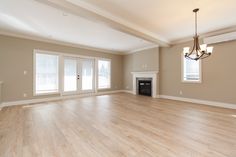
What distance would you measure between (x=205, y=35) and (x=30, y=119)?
623 centimetres

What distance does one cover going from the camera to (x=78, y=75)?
→ 264 inches

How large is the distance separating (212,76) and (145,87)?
3.11 metres

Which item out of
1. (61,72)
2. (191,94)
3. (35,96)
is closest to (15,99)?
(35,96)

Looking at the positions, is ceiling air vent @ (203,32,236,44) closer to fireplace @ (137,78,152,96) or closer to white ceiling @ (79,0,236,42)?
white ceiling @ (79,0,236,42)

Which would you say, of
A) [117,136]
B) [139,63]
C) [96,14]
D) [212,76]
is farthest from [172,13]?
[139,63]

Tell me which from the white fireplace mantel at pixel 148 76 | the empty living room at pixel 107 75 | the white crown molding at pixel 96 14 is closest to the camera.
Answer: the empty living room at pixel 107 75

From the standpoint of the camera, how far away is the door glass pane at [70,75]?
6.29 metres

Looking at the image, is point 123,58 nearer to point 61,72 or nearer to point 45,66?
point 61,72

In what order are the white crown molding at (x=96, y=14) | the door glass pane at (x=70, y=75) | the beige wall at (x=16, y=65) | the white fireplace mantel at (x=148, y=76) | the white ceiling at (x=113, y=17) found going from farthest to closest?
1. the white fireplace mantel at (x=148, y=76)
2. the door glass pane at (x=70, y=75)
3. the beige wall at (x=16, y=65)
4. the white ceiling at (x=113, y=17)
5. the white crown molding at (x=96, y=14)

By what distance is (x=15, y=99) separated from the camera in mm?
4855

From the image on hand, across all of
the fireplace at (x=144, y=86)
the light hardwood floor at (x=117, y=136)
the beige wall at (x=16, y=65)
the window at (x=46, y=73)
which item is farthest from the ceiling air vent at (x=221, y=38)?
the beige wall at (x=16, y=65)

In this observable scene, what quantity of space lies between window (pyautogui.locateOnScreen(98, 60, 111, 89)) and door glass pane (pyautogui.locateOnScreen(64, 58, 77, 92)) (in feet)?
4.96

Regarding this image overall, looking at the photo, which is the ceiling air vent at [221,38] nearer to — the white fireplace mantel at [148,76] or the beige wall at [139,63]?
the beige wall at [139,63]

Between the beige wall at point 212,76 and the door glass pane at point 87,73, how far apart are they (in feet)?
13.0
